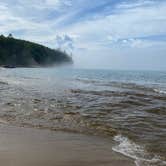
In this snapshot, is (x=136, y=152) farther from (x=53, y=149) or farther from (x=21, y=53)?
(x=21, y=53)

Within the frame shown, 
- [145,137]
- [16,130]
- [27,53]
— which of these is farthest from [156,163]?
[27,53]

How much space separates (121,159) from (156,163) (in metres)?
0.67

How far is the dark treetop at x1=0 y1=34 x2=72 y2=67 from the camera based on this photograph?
131 meters

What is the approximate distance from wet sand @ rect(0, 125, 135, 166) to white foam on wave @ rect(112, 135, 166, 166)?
0.20 meters

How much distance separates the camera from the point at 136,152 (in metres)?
6.07

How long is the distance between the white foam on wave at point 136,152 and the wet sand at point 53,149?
200 millimetres

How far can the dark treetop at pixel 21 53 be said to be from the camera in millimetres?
130875

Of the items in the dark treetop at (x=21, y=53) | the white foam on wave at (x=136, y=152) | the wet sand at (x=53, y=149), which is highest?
the dark treetop at (x=21, y=53)

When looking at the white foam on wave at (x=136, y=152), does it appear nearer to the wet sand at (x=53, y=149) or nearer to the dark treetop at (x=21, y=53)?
the wet sand at (x=53, y=149)

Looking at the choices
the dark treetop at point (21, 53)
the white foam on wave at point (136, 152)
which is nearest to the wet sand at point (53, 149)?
the white foam on wave at point (136, 152)

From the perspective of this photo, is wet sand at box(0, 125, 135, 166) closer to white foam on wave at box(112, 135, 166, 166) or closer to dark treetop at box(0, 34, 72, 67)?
white foam on wave at box(112, 135, 166, 166)

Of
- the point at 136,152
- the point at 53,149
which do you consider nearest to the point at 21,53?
the point at 53,149

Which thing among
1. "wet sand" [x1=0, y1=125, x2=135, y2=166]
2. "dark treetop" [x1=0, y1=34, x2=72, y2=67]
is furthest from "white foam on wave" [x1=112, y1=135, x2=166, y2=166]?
"dark treetop" [x1=0, y1=34, x2=72, y2=67]

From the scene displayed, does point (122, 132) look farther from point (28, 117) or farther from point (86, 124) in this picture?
point (28, 117)
